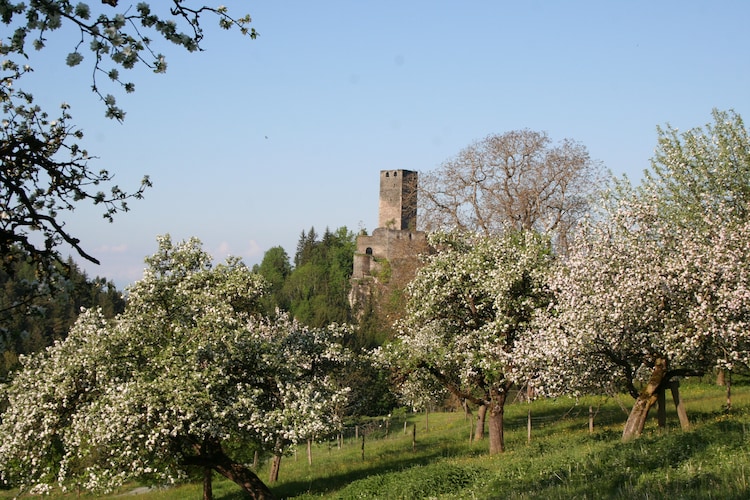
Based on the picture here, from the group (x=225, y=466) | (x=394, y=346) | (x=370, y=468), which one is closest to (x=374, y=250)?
(x=370, y=468)

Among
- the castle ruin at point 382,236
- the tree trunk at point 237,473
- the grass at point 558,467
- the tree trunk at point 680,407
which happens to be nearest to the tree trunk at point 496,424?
the grass at point 558,467

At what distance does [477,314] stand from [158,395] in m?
12.7

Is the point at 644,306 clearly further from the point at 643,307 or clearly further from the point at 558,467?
the point at 558,467

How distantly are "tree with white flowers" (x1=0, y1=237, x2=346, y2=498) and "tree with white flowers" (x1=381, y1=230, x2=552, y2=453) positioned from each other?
16.4ft

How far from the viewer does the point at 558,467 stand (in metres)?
18.6

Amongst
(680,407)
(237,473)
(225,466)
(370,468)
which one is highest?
(680,407)

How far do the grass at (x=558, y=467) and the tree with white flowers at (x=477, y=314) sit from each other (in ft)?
9.77

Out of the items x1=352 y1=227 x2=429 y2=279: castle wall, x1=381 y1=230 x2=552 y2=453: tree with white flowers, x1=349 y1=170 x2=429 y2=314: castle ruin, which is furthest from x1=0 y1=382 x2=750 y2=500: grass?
x1=352 y1=227 x2=429 y2=279: castle wall

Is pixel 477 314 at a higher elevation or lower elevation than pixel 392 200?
lower

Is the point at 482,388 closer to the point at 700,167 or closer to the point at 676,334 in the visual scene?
the point at 676,334

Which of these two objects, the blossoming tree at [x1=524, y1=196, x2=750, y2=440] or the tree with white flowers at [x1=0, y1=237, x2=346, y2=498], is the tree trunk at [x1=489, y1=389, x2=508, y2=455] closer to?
the blossoming tree at [x1=524, y1=196, x2=750, y2=440]

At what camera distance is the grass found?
14102 millimetres

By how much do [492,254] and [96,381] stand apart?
49.5 ft

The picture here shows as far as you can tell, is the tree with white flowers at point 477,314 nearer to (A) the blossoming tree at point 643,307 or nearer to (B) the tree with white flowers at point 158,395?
(A) the blossoming tree at point 643,307
